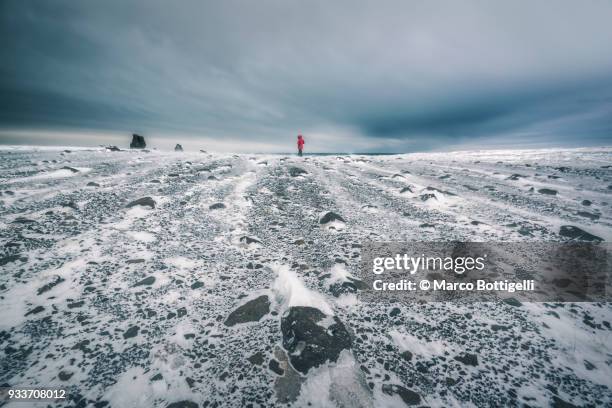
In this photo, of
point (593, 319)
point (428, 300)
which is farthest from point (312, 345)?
point (593, 319)

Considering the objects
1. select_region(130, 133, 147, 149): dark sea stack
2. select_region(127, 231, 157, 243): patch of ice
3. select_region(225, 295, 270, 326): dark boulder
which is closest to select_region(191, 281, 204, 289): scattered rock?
select_region(225, 295, 270, 326): dark boulder

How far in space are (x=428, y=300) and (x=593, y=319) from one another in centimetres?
190

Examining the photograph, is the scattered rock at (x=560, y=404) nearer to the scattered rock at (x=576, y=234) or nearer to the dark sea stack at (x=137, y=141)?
the scattered rock at (x=576, y=234)

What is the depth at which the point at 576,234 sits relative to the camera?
17.0 ft

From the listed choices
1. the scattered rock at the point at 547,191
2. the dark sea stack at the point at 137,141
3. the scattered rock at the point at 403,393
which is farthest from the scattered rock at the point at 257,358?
the dark sea stack at the point at 137,141

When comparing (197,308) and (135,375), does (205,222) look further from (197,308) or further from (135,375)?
(135,375)

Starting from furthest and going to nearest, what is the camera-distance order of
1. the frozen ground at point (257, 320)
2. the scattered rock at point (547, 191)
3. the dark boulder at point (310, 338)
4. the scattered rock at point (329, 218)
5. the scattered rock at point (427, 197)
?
1. the scattered rock at point (547, 191)
2. the scattered rock at point (427, 197)
3. the scattered rock at point (329, 218)
4. the dark boulder at point (310, 338)
5. the frozen ground at point (257, 320)

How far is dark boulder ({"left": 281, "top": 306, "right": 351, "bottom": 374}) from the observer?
2.64 m

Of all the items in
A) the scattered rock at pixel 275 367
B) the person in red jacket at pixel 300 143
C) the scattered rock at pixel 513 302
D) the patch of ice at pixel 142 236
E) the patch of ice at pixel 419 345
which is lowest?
the scattered rock at pixel 275 367

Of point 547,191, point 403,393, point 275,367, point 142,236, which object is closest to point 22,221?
point 142,236

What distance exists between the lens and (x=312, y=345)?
9.02 ft

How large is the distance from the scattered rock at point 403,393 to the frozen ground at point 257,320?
0.4 inches

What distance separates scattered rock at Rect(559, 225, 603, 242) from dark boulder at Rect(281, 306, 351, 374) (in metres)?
5.50

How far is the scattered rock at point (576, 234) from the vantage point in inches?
198
